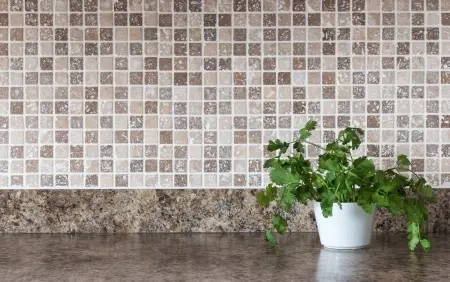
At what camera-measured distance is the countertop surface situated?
1172mm

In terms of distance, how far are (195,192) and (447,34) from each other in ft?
2.51

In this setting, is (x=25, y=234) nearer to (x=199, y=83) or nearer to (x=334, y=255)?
(x=199, y=83)

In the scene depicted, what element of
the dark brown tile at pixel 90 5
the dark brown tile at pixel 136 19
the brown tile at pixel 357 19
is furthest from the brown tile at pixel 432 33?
the dark brown tile at pixel 90 5

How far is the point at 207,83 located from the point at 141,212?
372 millimetres

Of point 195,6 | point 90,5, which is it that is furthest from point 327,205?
point 90,5

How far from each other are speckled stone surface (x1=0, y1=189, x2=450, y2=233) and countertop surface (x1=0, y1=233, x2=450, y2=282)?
4 cm

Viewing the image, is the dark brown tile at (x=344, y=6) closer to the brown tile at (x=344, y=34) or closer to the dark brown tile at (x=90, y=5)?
the brown tile at (x=344, y=34)

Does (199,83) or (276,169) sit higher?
(199,83)

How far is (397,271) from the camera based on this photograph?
1.21 meters

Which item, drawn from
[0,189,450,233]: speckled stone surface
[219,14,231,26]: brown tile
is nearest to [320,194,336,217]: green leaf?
[0,189,450,233]: speckled stone surface

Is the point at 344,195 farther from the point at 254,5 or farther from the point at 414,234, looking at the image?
the point at 254,5

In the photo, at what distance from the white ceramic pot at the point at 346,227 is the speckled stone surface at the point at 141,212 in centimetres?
23

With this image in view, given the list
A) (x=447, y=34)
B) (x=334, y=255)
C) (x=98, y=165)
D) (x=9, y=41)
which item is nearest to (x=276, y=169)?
(x=334, y=255)

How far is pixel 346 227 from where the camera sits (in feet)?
4.66
